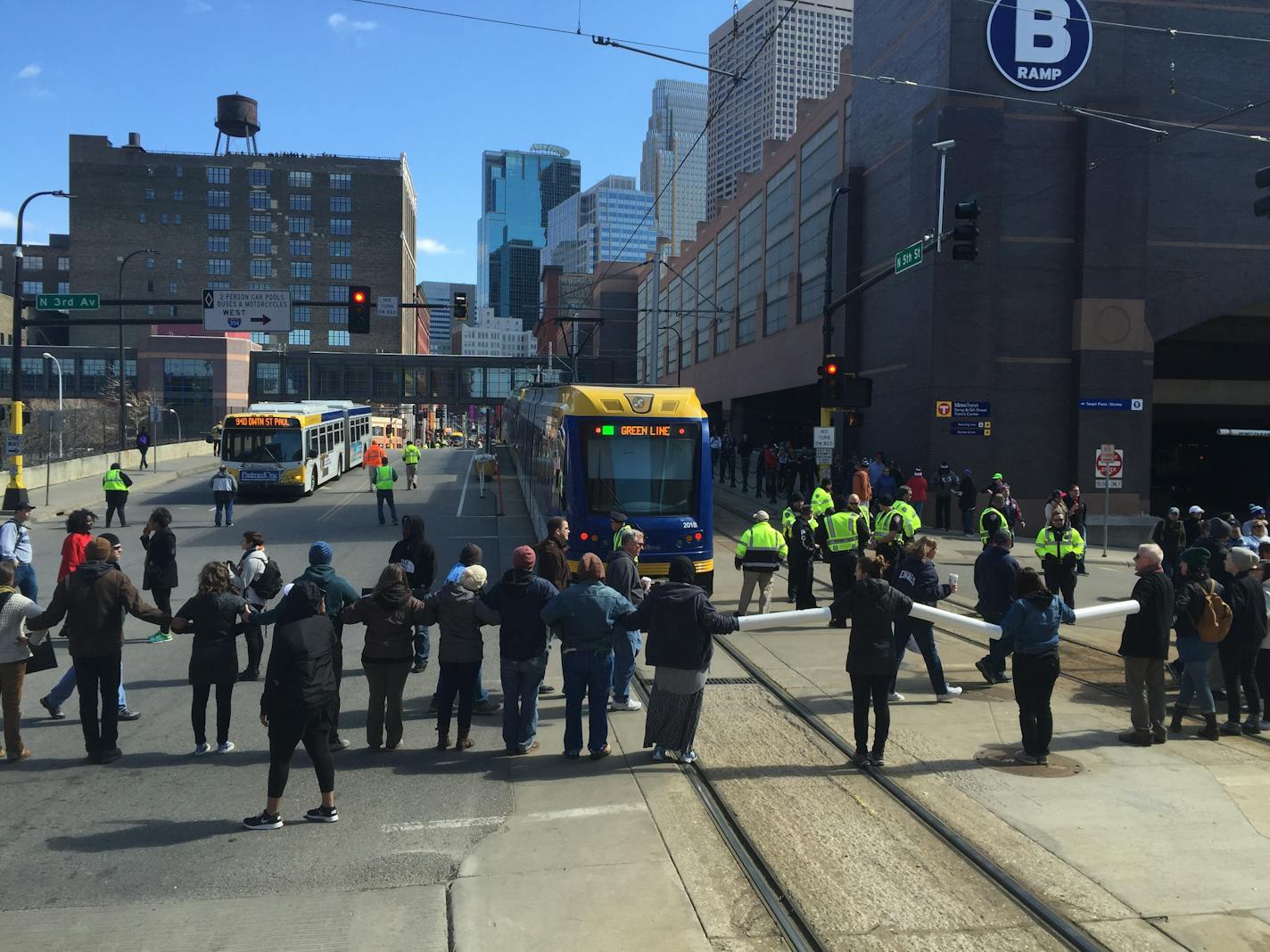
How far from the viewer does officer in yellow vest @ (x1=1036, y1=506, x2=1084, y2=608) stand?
44.2 ft

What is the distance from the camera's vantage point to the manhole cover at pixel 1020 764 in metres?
7.96

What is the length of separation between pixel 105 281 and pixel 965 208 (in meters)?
128

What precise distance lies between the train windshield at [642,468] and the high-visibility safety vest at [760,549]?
1.46 meters

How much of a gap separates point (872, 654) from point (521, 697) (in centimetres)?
287

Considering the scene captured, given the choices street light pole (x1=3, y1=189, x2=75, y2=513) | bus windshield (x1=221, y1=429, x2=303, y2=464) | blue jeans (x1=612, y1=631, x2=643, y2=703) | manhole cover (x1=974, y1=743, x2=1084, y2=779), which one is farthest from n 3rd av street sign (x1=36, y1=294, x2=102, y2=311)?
manhole cover (x1=974, y1=743, x2=1084, y2=779)

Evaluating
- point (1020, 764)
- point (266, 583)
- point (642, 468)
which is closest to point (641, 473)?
point (642, 468)

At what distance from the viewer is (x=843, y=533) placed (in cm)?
1403

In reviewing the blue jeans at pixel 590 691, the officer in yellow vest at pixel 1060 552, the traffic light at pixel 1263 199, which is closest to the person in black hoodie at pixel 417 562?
the blue jeans at pixel 590 691

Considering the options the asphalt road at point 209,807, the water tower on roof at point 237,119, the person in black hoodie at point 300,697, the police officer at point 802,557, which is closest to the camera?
the asphalt road at point 209,807

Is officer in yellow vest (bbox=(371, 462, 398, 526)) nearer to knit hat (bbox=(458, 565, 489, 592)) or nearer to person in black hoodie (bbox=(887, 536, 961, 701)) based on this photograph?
person in black hoodie (bbox=(887, 536, 961, 701))

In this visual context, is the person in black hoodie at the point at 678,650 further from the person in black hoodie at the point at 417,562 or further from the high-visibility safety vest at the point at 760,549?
the high-visibility safety vest at the point at 760,549

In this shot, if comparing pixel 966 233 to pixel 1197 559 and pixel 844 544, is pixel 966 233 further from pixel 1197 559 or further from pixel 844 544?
pixel 1197 559

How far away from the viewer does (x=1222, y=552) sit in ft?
36.2

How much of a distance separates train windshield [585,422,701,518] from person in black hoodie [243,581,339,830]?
8678mm
